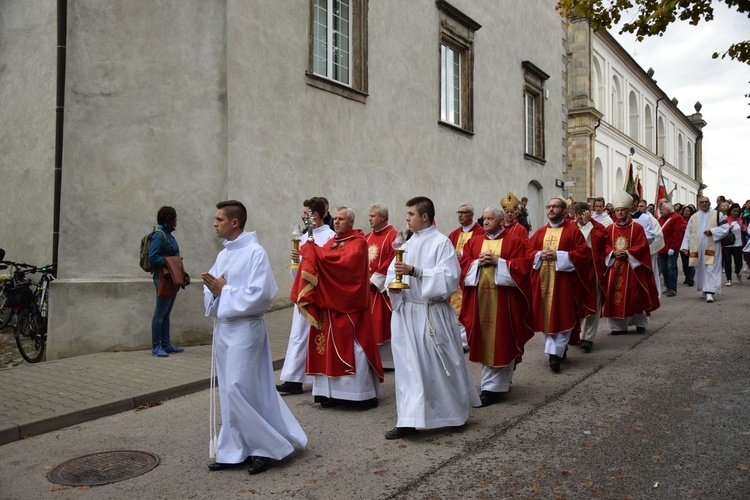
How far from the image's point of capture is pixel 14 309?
9180 mm

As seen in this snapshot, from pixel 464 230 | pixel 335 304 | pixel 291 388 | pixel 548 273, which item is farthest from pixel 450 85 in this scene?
pixel 335 304

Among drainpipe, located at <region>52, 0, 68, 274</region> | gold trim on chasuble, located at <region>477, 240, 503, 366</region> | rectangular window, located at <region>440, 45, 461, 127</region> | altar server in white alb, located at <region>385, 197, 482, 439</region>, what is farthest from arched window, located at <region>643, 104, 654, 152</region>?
altar server in white alb, located at <region>385, 197, 482, 439</region>

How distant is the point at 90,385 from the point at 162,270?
1.90 metres

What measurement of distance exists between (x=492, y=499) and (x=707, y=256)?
38.6 feet

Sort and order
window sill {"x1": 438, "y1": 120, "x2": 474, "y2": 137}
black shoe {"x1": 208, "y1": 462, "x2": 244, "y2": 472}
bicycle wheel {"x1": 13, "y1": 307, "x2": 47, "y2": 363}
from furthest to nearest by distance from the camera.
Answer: window sill {"x1": 438, "y1": 120, "x2": 474, "y2": 137} < bicycle wheel {"x1": 13, "y1": 307, "x2": 47, "y2": 363} < black shoe {"x1": 208, "y1": 462, "x2": 244, "y2": 472}

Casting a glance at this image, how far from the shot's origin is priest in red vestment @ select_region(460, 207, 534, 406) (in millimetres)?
6469

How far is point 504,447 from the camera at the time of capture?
4996 mm

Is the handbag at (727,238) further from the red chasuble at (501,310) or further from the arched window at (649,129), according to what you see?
the arched window at (649,129)

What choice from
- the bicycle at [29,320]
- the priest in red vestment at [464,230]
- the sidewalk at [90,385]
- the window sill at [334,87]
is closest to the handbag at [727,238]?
the priest in red vestment at [464,230]

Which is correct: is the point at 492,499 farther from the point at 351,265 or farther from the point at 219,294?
the point at 351,265

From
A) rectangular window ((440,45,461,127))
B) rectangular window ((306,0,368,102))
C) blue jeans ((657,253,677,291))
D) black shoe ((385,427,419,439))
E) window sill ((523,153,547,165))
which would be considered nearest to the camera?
black shoe ((385,427,419,439))

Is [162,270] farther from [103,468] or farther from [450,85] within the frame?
[450,85]

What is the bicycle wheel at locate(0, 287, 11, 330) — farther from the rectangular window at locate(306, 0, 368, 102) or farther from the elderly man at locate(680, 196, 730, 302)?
the elderly man at locate(680, 196, 730, 302)

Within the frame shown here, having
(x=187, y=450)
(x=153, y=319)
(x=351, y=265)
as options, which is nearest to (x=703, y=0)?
(x=351, y=265)
